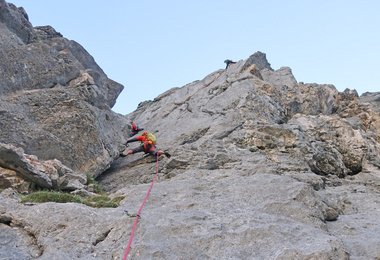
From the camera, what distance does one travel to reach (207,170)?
1864cm

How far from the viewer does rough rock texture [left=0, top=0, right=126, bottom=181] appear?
21062mm

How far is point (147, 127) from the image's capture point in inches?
1281

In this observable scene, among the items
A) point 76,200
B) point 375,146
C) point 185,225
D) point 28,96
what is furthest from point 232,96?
point 185,225

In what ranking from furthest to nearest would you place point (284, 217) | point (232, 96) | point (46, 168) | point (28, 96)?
point (232, 96) < point (28, 96) < point (46, 168) < point (284, 217)

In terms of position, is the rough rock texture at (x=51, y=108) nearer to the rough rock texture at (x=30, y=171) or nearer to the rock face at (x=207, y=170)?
the rock face at (x=207, y=170)

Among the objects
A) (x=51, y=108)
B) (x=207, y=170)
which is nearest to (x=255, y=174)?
(x=207, y=170)

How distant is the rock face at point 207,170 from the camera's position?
11.1 meters

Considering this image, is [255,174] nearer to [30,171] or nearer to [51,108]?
[30,171]

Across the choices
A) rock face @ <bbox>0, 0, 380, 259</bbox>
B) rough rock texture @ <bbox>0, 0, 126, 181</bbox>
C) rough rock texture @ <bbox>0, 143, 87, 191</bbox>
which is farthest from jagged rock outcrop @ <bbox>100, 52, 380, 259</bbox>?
rough rock texture @ <bbox>0, 143, 87, 191</bbox>

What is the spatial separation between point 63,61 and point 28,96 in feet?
18.7

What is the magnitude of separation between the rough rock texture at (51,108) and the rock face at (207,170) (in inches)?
2.8

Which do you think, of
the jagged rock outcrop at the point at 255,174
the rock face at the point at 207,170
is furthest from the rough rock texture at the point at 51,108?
the jagged rock outcrop at the point at 255,174

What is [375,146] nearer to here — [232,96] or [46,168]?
[232,96]

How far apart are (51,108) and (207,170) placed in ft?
30.4
